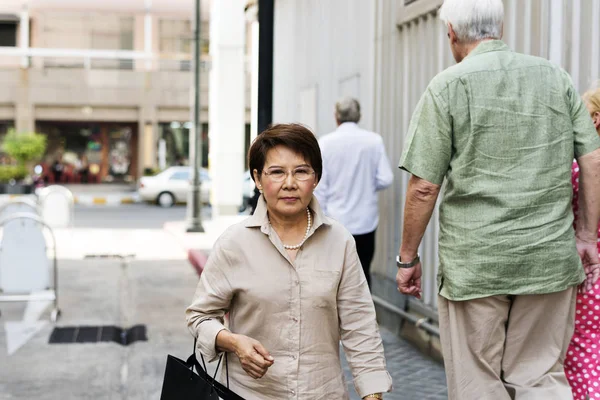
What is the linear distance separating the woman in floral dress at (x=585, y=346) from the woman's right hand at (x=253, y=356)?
57.2 inches

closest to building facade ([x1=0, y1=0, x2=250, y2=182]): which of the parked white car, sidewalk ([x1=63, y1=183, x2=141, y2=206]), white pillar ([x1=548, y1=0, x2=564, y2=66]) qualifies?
sidewalk ([x1=63, y1=183, x2=141, y2=206])

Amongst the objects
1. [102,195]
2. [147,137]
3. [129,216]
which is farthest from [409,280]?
[147,137]

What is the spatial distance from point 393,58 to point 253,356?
5700mm

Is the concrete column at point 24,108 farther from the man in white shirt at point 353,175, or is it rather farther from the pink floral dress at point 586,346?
the pink floral dress at point 586,346

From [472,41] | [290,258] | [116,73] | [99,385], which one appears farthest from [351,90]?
[116,73]

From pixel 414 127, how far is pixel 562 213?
2.12 feet

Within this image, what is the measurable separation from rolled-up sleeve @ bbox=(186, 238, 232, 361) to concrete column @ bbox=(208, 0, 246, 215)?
1844 centimetres

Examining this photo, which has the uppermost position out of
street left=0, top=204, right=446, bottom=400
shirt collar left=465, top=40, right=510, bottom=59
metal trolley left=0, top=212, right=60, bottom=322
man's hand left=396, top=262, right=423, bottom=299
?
shirt collar left=465, top=40, right=510, bottom=59

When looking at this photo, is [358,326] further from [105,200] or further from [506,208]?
[105,200]

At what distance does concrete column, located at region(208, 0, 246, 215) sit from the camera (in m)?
21.5

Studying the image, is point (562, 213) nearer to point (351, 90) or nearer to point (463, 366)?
point (463, 366)

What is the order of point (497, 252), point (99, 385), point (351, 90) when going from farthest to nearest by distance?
point (351, 90) < point (99, 385) < point (497, 252)

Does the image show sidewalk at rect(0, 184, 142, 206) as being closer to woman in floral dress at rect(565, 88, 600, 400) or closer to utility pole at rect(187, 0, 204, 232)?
utility pole at rect(187, 0, 204, 232)

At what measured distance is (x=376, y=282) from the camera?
27.8 ft
